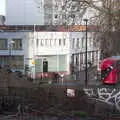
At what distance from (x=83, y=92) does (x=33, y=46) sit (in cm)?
4181

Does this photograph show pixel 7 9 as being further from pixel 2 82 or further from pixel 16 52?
pixel 2 82

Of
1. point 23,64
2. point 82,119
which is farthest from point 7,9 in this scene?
point 82,119

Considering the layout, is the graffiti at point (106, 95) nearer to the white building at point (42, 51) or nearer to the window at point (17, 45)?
the white building at point (42, 51)

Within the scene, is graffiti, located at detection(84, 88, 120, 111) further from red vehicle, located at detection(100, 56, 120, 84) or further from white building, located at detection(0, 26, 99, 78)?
white building, located at detection(0, 26, 99, 78)

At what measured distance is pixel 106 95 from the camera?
81.1 ft

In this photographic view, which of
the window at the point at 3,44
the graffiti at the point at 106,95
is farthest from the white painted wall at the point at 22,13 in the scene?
the graffiti at the point at 106,95

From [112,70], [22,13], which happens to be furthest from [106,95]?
[22,13]

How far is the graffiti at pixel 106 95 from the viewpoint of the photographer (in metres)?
24.1

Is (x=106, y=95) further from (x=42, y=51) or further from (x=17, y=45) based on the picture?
(x=42, y=51)

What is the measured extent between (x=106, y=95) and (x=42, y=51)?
43332 millimetres

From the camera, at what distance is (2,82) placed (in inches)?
1219

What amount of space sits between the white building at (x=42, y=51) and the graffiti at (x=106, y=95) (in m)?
38.0

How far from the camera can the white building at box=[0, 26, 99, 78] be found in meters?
65.4

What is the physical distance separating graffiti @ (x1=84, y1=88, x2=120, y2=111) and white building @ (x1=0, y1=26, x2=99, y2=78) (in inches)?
1495
